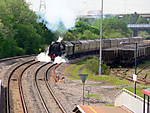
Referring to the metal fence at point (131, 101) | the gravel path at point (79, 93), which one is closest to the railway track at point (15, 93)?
the gravel path at point (79, 93)

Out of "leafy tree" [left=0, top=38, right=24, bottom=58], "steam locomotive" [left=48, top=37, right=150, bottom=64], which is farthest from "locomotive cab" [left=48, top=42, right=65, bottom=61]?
"leafy tree" [left=0, top=38, right=24, bottom=58]

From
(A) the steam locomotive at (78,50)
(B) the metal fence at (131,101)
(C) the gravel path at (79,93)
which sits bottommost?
(C) the gravel path at (79,93)

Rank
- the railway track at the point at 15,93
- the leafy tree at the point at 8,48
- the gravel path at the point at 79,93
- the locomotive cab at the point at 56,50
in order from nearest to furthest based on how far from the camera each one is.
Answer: the railway track at the point at 15,93 < the gravel path at the point at 79,93 < the locomotive cab at the point at 56,50 < the leafy tree at the point at 8,48

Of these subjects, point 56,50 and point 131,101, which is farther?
point 56,50

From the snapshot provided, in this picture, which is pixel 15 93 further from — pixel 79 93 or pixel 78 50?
pixel 78 50

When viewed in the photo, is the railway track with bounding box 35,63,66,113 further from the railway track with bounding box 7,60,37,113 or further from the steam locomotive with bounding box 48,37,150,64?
the steam locomotive with bounding box 48,37,150,64

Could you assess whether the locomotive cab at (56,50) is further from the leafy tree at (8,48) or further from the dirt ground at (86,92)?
the dirt ground at (86,92)

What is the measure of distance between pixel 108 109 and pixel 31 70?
19.7 meters

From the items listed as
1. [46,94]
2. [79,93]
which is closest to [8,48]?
[79,93]

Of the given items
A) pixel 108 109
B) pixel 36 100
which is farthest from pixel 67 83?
pixel 108 109

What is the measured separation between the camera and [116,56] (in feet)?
135

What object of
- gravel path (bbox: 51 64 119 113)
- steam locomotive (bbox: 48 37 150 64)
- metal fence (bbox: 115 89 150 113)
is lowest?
gravel path (bbox: 51 64 119 113)

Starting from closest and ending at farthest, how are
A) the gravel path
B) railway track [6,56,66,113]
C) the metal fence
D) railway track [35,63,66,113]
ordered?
the metal fence → railway track [6,56,66,113] → railway track [35,63,66,113] → the gravel path

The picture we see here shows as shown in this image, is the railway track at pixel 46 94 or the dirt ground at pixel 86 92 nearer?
the railway track at pixel 46 94
